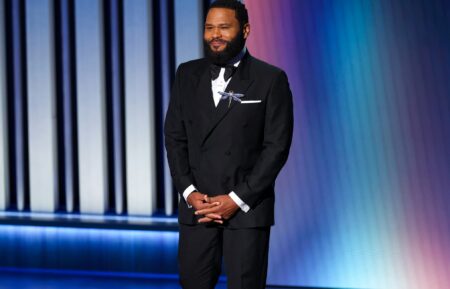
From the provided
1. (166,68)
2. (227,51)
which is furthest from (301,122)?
(227,51)

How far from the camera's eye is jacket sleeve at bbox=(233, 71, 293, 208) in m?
2.81

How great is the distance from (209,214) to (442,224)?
6.56ft

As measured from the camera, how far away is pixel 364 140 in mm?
4520

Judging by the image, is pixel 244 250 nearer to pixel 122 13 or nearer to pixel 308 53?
pixel 308 53

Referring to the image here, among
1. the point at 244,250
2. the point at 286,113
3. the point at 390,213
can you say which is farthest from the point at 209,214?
the point at 390,213

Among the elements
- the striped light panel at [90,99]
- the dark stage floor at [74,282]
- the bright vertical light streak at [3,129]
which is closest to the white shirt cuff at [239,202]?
the dark stage floor at [74,282]

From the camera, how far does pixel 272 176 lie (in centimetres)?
284

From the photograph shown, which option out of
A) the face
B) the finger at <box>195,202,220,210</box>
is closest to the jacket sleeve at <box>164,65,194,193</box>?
the finger at <box>195,202,220,210</box>

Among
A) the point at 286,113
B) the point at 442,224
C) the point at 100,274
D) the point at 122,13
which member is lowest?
the point at 100,274

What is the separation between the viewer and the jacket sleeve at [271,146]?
9.21ft

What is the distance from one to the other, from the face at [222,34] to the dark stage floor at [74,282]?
213cm

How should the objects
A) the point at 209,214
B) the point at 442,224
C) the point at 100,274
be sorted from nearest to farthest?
the point at 209,214 < the point at 442,224 < the point at 100,274

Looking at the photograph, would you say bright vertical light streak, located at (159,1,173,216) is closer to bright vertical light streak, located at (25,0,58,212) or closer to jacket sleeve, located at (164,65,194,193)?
bright vertical light streak, located at (25,0,58,212)

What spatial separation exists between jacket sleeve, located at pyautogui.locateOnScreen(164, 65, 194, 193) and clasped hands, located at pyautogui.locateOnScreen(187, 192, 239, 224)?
0.10 metres
